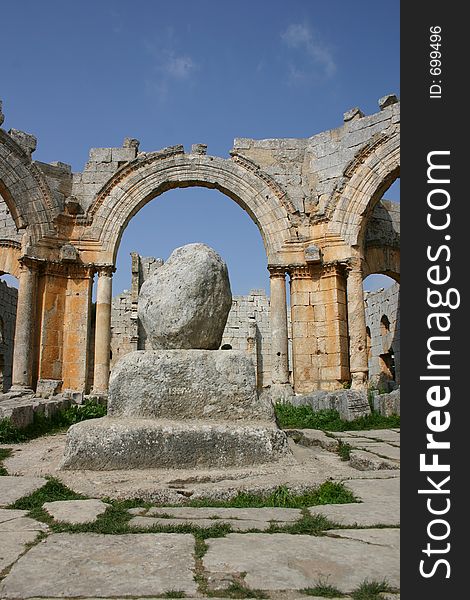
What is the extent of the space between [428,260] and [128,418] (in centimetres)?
327

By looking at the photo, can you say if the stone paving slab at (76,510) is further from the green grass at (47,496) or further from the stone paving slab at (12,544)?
the stone paving slab at (12,544)

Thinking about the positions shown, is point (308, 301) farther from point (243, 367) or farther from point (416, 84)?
point (416, 84)

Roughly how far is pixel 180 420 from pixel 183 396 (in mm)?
207

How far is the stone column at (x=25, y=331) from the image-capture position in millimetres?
11977

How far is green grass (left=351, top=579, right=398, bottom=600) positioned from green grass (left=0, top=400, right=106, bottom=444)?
6348 millimetres

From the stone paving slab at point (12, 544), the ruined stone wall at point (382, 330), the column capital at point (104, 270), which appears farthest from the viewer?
the ruined stone wall at point (382, 330)

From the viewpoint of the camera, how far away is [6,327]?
67.6ft

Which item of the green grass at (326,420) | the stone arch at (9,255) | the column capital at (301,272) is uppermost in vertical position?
the stone arch at (9,255)

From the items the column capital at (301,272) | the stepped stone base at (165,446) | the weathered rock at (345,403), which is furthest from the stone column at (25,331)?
the stepped stone base at (165,446)

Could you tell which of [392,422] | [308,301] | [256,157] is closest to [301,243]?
[308,301]

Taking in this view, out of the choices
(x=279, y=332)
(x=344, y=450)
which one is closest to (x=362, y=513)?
(x=344, y=450)

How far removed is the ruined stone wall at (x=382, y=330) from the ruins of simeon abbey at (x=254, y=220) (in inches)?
220

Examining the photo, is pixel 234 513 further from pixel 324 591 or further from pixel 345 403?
pixel 345 403

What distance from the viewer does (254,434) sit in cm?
445
